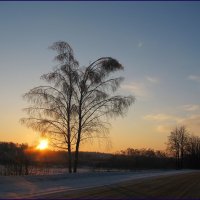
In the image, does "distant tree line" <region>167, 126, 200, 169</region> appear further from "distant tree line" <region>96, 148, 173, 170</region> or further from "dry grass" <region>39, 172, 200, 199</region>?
"dry grass" <region>39, 172, 200, 199</region>

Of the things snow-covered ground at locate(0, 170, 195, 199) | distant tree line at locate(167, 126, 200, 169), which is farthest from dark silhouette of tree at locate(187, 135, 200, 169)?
snow-covered ground at locate(0, 170, 195, 199)

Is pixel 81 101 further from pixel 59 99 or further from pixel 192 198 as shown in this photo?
pixel 192 198

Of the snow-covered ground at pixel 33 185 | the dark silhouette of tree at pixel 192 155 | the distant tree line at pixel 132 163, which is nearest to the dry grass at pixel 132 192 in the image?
the snow-covered ground at pixel 33 185

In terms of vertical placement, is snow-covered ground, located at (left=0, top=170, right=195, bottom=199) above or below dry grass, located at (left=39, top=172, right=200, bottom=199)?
above

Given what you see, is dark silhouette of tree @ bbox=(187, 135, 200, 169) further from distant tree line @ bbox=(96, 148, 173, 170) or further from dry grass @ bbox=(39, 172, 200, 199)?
dry grass @ bbox=(39, 172, 200, 199)

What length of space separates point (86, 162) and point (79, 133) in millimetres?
48134

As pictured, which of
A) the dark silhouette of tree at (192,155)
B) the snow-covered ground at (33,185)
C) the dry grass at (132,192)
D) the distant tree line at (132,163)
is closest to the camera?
the dry grass at (132,192)

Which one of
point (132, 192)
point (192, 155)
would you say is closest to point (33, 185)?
point (132, 192)

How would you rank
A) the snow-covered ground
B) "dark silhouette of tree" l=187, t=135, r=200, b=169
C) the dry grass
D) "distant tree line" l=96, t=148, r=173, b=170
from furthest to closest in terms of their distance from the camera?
→ "dark silhouette of tree" l=187, t=135, r=200, b=169
"distant tree line" l=96, t=148, r=173, b=170
the snow-covered ground
the dry grass

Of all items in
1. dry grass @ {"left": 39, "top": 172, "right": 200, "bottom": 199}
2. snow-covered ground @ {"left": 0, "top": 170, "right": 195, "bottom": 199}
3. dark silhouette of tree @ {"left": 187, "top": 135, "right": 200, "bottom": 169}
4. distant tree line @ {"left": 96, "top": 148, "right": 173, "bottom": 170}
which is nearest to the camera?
dry grass @ {"left": 39, "top": 172, "right": 200, "bottom": 199}

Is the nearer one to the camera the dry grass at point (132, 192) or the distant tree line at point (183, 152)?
the dry grass at point (132, 192)

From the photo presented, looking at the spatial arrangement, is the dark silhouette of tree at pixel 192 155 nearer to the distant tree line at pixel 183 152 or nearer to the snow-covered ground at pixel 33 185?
the distant tree line at pixel 183 152

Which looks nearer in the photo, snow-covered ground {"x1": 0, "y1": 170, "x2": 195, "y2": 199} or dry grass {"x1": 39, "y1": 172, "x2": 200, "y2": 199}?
dry grass {"x1": 39, "y1": 172, "x2": 200, "y2": 199}

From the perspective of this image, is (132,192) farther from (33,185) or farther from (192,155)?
(192,155)
